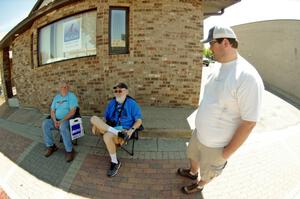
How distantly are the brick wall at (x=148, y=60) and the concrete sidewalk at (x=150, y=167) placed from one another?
674mm

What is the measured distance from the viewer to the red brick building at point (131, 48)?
487 cm

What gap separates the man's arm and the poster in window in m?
4.63

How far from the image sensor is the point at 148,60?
16.5ft

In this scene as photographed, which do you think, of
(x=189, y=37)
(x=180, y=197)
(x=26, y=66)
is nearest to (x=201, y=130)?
(x=180, y=197)

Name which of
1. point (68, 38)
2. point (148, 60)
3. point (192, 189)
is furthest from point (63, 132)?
point (68, 38)

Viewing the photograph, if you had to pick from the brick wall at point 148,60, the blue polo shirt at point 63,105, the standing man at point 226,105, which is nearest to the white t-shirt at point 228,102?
the standing man at point 226,105

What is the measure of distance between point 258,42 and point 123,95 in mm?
11149

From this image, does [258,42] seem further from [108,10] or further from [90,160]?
[90,160]

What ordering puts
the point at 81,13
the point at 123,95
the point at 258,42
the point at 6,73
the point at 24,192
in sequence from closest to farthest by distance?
the point at 24,192
the point at 123,95
the point at 81,13
the point at 6,73
the point at 258,42

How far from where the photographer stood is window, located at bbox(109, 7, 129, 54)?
487cm

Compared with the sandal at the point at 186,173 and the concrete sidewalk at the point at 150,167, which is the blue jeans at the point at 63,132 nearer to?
the concrete sidewalk at the point at 150,167

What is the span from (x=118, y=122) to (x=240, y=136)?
1.98 m

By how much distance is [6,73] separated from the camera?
29.2ft

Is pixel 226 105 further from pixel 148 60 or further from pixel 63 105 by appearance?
pixel 148 60
